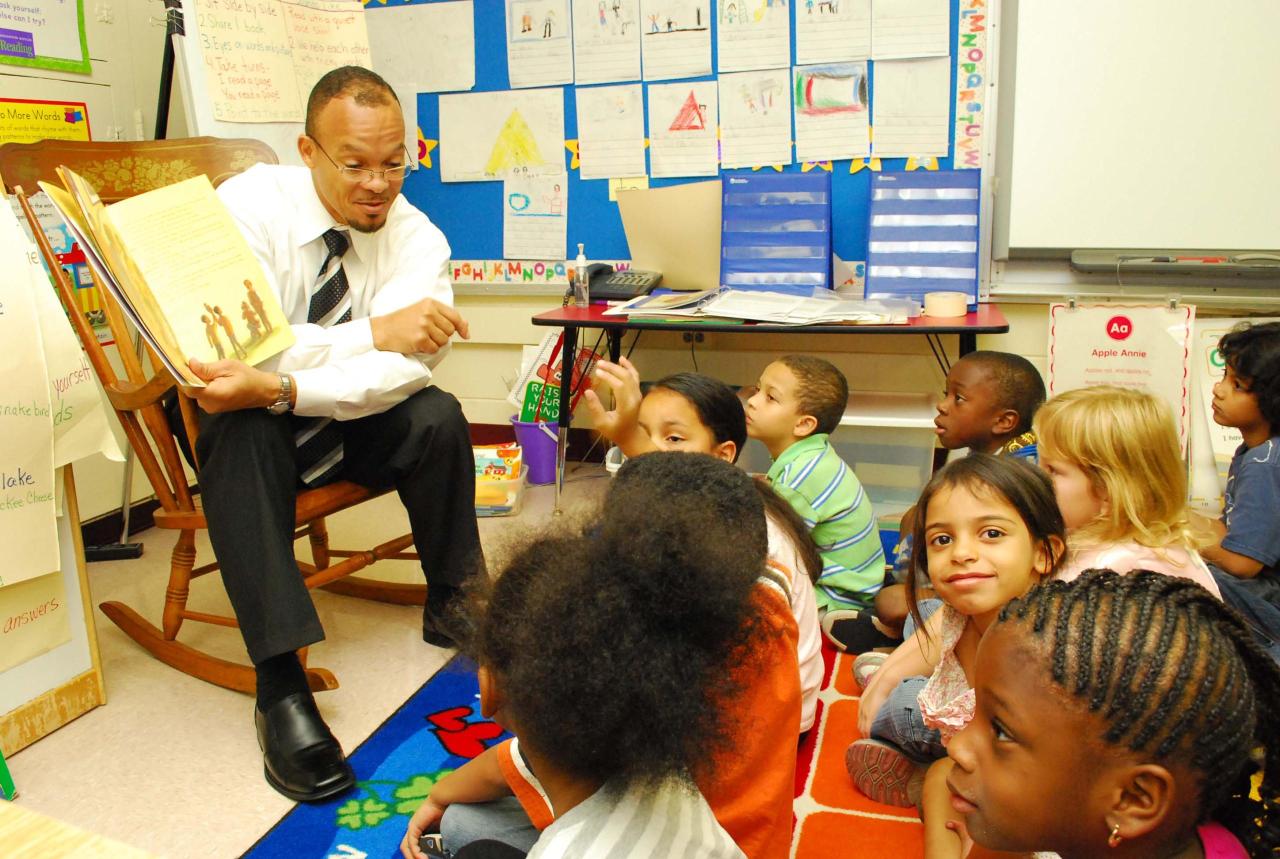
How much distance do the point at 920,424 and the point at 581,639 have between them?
1916 mm

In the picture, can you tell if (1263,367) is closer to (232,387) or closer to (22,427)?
(232,387)

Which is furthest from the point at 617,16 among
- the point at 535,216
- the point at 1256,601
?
the point at 1256,601

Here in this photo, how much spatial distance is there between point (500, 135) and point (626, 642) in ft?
9.54

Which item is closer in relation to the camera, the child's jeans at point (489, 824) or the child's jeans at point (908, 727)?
the child's jeans at point (489, 824)

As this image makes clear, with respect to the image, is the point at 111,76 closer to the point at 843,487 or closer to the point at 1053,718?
the point at 843,487

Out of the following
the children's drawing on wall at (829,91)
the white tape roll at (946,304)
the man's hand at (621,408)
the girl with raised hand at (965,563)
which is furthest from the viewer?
the children's drawing on wall at (829,91)

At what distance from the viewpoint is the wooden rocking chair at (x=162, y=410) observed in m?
1.78

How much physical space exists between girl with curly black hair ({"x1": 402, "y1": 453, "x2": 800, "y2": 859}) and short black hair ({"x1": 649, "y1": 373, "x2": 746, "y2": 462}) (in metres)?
0.82

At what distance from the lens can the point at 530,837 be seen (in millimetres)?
1177

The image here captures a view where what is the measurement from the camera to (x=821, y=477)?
197 centimetres

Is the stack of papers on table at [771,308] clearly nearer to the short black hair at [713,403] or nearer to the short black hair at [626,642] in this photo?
the short black hair at [713,403]

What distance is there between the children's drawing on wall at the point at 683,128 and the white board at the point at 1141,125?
0.89 metres

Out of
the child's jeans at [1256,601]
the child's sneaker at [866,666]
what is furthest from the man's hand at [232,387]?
the child's jeans at [1256,601]

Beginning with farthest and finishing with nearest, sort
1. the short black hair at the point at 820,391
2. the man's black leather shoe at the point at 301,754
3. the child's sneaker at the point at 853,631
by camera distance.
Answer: the short black hair at the point at 820,391 < the child's sneaker at the point at 853,631 < the man's black leather shoe at the point at 301,754
